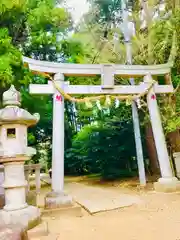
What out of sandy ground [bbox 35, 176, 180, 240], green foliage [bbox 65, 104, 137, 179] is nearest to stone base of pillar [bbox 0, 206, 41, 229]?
sandy ground [bbox 35, 176, 180, 240]

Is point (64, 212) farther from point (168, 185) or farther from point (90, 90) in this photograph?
point (90, 90)

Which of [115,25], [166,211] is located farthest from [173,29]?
[166,211]

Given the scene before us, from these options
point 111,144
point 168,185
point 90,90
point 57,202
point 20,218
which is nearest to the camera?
point 20,218

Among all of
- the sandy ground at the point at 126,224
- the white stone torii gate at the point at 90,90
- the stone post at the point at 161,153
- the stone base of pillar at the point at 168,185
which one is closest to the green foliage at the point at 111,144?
the white stone torii gate at the point at 90,90

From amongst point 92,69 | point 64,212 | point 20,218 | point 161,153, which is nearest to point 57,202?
point 64,212

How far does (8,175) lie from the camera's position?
3904 mm

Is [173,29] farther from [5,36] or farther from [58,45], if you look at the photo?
[5,36]

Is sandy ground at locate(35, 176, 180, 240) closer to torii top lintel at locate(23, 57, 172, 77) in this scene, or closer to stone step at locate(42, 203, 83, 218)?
stone step at locate(42, 203, 83, 218)

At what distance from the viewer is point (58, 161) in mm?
5711

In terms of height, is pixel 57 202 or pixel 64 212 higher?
pixel 57 202

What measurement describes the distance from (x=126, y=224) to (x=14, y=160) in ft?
7.06

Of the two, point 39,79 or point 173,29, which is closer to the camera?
point 173,29

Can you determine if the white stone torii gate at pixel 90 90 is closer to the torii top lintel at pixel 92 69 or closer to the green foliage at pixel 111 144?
the torii top lintel at pixel 92 69

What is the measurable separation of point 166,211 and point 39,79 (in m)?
7.04
